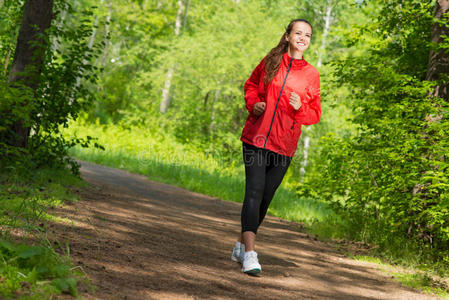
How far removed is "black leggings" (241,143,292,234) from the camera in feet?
14.3

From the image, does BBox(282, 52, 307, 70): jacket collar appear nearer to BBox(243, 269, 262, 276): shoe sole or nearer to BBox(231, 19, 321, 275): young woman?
BBox(231, 19, 321, 275): young woman

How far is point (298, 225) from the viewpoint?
9.74 metres

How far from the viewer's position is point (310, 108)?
4.49 meters

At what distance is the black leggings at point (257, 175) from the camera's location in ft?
14.3

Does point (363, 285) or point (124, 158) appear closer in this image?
point (363, 285)

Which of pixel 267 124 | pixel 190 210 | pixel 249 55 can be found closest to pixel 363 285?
pixel 267 124

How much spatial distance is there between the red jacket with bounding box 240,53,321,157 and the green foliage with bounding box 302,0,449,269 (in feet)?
6.18

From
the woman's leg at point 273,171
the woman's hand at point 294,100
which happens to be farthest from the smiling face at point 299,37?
the woman's leg at point 273,171

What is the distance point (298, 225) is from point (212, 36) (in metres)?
15.9

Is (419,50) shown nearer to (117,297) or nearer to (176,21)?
(117,297)

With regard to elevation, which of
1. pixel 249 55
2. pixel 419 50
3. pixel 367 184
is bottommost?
pixel 367 184

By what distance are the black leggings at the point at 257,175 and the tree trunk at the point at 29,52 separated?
450cm

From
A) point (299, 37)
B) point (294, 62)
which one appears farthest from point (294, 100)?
point (299, 37)

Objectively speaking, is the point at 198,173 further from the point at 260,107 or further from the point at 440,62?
the point at 260,107
